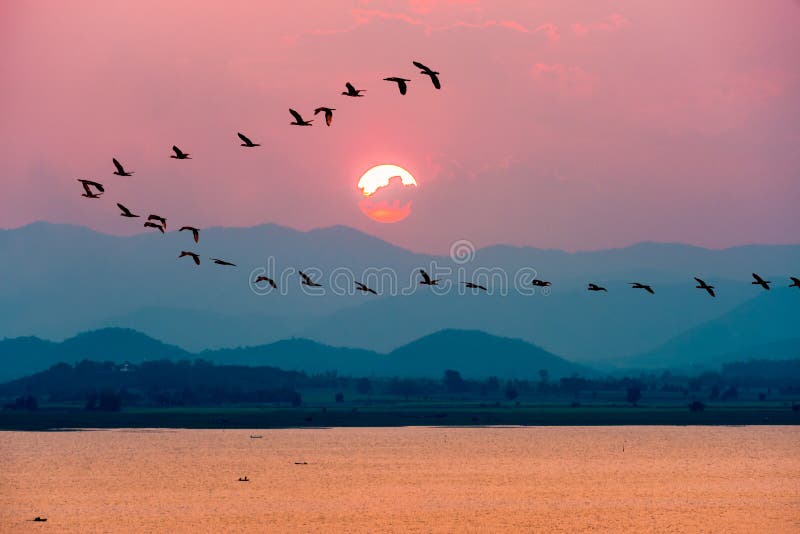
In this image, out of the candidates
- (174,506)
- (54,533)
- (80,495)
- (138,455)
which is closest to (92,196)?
(54,533)

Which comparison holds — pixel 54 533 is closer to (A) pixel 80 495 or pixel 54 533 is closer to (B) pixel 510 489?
(A) pixel 80 495

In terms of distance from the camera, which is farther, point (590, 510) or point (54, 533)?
point (590, 510)

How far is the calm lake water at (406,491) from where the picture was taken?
109m

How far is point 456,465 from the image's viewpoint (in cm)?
16912

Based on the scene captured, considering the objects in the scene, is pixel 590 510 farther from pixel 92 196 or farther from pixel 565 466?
pixel 92 196

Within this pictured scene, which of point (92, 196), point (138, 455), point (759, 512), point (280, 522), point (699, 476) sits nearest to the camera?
point (92, 196)

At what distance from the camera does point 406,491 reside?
13475 cm

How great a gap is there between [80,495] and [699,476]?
77181mm

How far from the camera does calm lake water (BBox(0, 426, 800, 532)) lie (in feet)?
357

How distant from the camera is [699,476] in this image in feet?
518

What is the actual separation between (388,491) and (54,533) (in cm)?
4359

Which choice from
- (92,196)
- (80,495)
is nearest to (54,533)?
(80,495)

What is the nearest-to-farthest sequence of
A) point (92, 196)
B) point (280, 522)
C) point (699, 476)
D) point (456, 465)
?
1. point (92, 196)
2. point (280, 522)
3. point (699, 476)
4. point (456, 465)

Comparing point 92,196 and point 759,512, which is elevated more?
point 92,196
